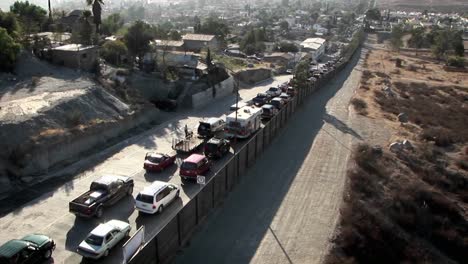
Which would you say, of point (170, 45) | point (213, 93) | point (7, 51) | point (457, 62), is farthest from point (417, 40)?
point (7, 51)

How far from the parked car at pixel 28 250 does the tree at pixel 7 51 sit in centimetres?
2293

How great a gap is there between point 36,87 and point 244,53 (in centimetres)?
6079

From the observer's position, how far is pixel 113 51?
47469mm

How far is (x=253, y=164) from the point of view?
27.9 m

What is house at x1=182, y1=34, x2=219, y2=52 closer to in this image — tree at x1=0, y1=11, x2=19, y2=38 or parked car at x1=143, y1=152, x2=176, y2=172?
tree at x1=0, y1=11, x2=19, y2=38

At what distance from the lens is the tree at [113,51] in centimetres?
4740

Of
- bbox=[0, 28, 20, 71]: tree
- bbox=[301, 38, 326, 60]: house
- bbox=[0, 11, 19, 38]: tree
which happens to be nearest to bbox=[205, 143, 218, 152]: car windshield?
bbox=[0, 28, 20, 71]: tree

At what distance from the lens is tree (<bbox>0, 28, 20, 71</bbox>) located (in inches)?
1341

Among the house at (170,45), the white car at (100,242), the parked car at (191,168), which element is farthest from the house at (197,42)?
the white car at (100,242)

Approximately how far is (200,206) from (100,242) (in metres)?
4.90

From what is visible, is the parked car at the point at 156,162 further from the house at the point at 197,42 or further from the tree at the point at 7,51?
the house at the point at 197,42

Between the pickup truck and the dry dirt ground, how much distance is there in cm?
1119

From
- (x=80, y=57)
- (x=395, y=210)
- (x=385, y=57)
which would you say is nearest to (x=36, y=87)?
(x=80, y=57)

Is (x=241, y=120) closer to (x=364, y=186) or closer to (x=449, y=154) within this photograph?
(x=364, y=186)
